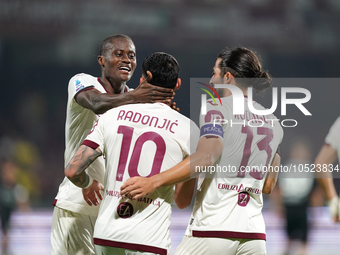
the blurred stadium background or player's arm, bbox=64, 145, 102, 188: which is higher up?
the blurred stadium background

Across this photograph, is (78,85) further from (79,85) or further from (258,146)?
(258,146)

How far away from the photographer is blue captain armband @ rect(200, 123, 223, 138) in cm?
244

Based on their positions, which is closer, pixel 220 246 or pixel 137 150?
pixel 137 150

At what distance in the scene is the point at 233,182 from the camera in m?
2.59

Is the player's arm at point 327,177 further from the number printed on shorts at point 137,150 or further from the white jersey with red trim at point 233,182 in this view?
the number printed on shorts at point 137,150

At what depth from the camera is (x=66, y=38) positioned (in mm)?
10672

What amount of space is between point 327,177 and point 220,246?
0.77 m

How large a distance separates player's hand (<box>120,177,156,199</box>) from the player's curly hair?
3.27ft

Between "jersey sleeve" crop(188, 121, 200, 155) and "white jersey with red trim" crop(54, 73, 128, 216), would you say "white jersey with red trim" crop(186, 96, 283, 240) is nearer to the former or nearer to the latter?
"jersey sleeve" crop(188, 121, 200, 155)

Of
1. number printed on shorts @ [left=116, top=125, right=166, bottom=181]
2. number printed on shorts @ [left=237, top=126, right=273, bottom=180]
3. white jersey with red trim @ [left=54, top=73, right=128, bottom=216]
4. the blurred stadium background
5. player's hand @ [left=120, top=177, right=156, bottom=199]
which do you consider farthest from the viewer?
the blurred stadium background

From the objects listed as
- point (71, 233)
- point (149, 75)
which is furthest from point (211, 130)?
point (71, 233)

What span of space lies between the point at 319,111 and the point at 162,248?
9.03 metres

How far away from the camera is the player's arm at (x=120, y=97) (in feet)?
8.36

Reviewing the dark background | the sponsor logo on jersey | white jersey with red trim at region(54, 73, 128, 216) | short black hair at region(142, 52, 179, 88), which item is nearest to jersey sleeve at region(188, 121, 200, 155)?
short black hair at region(142, 52, 179, 88)
